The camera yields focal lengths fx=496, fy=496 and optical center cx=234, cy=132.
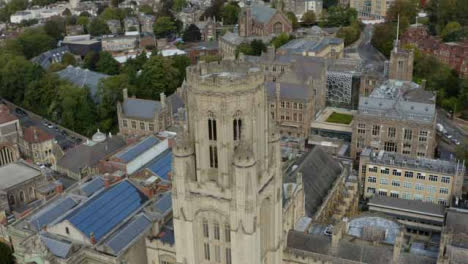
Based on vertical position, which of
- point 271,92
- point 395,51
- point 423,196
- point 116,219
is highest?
point 395,51

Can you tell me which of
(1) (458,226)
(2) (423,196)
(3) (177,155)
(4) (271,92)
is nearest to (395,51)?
(4) (271,92)

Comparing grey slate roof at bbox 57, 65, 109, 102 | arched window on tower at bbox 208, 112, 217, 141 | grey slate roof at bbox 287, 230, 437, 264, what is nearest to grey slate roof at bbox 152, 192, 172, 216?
grey slate roof at bbox 287, 230, 437, 264

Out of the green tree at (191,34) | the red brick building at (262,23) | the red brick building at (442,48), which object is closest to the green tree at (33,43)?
the green tree at (191,34)

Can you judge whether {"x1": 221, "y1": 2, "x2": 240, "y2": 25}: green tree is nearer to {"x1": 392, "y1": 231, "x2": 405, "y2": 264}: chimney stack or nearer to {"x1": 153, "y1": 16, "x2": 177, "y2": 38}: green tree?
{"x1": 153, "y1": 16, "x2": 177, "y2": 38}: green tree

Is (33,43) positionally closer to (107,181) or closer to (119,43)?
(119,43)

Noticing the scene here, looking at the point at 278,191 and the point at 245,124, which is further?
the point at 278,191

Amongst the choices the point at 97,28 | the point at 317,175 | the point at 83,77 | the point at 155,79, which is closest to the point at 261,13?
the point at 155,79

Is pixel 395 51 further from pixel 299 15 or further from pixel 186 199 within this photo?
pixel 299 15
